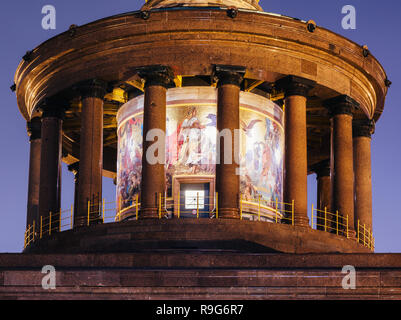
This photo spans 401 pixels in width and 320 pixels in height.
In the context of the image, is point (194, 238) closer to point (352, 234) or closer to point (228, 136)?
point (228, 136)

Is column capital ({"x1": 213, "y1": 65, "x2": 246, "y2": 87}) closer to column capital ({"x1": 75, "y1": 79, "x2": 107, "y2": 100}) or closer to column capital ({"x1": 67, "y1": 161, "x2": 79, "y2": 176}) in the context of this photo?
column capital ({"x1": 75, "y1": 79, "x2": 107, "y2": 100})

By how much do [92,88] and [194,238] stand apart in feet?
31.6

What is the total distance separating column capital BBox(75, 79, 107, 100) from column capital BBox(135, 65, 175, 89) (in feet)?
6.95

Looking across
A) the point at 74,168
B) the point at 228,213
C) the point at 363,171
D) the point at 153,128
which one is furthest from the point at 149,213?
the point at 74,168

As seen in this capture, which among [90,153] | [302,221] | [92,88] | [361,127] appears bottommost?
[302,221]

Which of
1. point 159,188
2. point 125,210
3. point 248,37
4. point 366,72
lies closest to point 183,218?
point 159,188

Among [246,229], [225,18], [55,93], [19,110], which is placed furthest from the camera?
[19,110]

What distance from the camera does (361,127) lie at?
48.2m

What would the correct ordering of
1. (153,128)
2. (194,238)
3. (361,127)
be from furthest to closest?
(361,127), (153,128), (194,238)

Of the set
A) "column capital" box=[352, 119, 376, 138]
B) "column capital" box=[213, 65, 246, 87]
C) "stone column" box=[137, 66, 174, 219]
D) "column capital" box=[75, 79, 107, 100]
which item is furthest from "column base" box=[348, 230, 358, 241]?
"column capital" box=[75, 79, 107, 100]

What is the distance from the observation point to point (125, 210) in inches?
1752

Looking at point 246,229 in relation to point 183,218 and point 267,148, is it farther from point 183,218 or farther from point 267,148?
point 267,148
